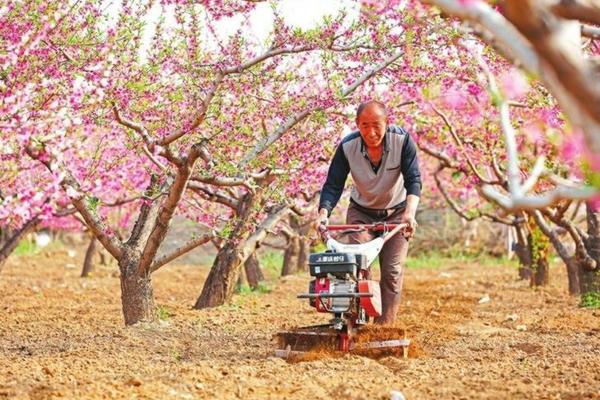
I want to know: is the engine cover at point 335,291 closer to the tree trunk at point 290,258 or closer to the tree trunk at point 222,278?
the tree trunk at point 222,278

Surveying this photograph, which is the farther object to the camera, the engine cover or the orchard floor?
the engine cover

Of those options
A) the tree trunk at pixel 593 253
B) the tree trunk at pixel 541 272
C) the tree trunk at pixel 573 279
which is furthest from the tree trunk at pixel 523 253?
the tree trunk at pixel 593 253

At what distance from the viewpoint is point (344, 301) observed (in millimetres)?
6297

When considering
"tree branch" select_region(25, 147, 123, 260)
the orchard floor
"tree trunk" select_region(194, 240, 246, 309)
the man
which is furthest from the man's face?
"tree trunk" select_region(194, 240, 246, 309)

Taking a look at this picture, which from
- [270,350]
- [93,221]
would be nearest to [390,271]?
[270,350]

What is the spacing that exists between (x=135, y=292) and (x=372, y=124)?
2.61m

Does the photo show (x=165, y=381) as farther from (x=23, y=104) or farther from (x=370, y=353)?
(x=23, y=104)

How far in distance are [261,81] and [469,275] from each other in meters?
10.6

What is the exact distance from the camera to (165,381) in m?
5.41

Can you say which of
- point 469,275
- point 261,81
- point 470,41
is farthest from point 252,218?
point 469,275

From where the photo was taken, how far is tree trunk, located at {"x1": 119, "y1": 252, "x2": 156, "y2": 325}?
808 centimetres

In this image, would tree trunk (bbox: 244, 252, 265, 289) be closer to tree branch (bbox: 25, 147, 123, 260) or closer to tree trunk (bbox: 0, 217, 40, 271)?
tree trunk (bbox: 0, 217, 40, 271)

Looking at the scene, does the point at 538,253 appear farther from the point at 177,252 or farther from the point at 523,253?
the point at 177,252

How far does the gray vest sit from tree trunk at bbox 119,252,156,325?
203cm
